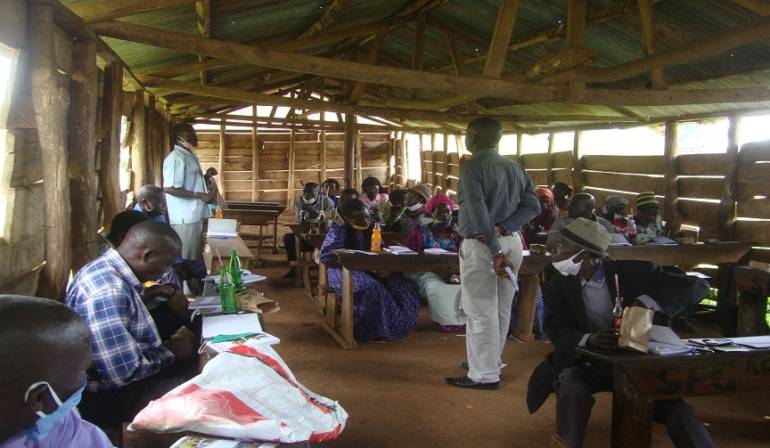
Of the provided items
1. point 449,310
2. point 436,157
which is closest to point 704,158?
point 449,310

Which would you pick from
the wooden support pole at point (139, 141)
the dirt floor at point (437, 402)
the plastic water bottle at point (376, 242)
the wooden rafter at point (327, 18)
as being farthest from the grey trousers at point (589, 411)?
the wooden support pole at point (139, 141)

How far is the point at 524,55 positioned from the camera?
884cm

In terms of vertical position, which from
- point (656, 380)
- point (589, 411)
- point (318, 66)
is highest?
point (318, 66)

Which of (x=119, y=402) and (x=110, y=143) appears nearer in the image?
(x=119, y=402)

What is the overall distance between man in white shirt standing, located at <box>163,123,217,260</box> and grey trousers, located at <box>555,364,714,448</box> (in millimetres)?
4509

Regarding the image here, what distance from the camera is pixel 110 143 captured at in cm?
521

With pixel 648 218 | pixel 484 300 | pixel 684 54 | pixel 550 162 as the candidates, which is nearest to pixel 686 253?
pixel 648 218

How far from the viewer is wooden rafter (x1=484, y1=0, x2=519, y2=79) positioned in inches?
220

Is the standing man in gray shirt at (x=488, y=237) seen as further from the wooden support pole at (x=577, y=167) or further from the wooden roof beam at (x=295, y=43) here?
the wooden support pole at (x=577, y=167)

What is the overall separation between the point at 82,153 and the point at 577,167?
9.10 meters

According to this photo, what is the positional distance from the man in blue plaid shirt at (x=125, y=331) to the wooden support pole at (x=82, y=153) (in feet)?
4.94

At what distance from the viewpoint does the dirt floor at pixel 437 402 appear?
3928 mm

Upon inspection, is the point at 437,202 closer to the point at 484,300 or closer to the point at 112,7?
the point at 484,300

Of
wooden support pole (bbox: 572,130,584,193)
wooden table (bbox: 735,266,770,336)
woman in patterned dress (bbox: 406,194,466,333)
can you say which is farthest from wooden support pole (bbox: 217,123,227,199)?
wooden table (bbox: 735,266,770,336)
